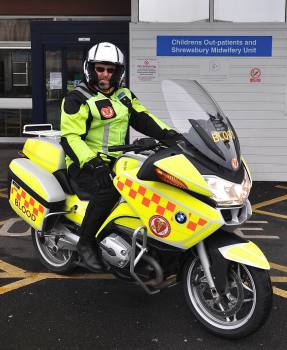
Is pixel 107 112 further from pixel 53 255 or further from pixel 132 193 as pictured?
pixel 53 255

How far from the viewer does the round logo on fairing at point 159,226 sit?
312cm

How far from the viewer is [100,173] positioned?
134 inches

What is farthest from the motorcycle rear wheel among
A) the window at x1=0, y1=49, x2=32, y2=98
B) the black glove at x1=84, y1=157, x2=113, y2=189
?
the window at x1=0, y1=49, x2=32, y2=98

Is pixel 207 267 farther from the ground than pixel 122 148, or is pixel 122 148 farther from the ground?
pixel 122 148

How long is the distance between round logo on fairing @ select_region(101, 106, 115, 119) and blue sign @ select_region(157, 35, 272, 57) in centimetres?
483

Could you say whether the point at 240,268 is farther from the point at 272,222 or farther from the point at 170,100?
the point at 272,222

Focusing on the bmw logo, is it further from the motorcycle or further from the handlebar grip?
the handlebar grip

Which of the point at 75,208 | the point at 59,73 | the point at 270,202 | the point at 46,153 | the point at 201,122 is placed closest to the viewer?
the point at 201,122

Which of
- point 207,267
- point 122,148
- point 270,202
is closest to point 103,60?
point 122,148

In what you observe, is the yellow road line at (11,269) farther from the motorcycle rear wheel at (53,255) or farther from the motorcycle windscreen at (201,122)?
the motorcycle windscreen at (201,122)

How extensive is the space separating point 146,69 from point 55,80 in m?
2.36

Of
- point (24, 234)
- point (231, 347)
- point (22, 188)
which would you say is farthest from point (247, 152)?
point (231, 347)

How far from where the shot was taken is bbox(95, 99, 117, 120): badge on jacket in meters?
3.65

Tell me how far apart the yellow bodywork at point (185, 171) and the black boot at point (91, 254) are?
101cm
